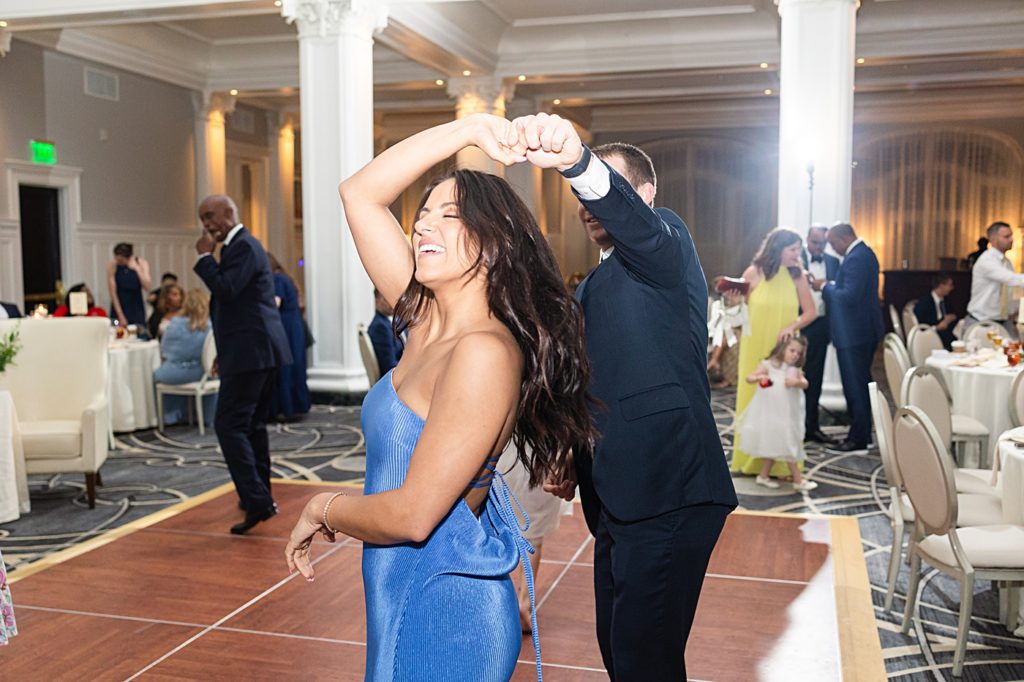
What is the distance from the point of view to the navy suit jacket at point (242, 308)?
4875 millimetres

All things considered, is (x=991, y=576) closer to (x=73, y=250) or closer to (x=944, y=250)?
(x=73, y=250)

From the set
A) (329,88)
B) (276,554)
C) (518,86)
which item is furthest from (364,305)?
(518,86)

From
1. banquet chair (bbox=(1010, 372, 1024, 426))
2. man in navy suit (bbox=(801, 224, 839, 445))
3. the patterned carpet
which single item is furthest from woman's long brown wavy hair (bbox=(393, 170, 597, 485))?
man in navy suit (bbox=(801, 224, 839, 445))

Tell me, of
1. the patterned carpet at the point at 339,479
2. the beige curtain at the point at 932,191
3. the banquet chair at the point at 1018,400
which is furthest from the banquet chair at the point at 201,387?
the beige curtain at the point at 932,191

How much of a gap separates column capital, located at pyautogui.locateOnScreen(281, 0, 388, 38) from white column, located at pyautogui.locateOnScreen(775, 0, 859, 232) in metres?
3.75

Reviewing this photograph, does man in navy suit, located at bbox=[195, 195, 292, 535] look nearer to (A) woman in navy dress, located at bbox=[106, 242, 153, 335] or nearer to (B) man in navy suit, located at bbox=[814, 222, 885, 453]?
(B) man in navy suit, located at bbox=[814, 222, 885, 453]

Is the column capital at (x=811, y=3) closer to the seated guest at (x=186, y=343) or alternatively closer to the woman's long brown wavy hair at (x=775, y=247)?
the woman's long brown wavy hair at (x=775, y=247)

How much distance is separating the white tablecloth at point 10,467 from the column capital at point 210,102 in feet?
32.3

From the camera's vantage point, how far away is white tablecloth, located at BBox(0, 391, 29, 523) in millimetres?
5348

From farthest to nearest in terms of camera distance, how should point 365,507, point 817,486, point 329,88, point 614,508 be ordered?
point 329,88, point 817,486, point 614,508, point 365,507

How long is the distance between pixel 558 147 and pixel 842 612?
9.39ft

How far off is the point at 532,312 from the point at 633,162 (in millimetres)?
654

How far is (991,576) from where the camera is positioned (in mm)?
3443

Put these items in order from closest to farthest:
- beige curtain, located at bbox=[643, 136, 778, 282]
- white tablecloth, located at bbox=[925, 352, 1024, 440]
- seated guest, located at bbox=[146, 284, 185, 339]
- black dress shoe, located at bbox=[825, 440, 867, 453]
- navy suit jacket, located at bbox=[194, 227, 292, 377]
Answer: navy suit jacket, located at bbox=[194, 227, 292, 377] → white tablecloth, located at bbox=[925, 352, 1024, 440] → black dress shoe, located at bbox=[825, 440, 867, 453] → seated guest, located at bbox=[146, 284, 185, 339] → beige curtain, located at bbox=[643, 136, 778, 282]
